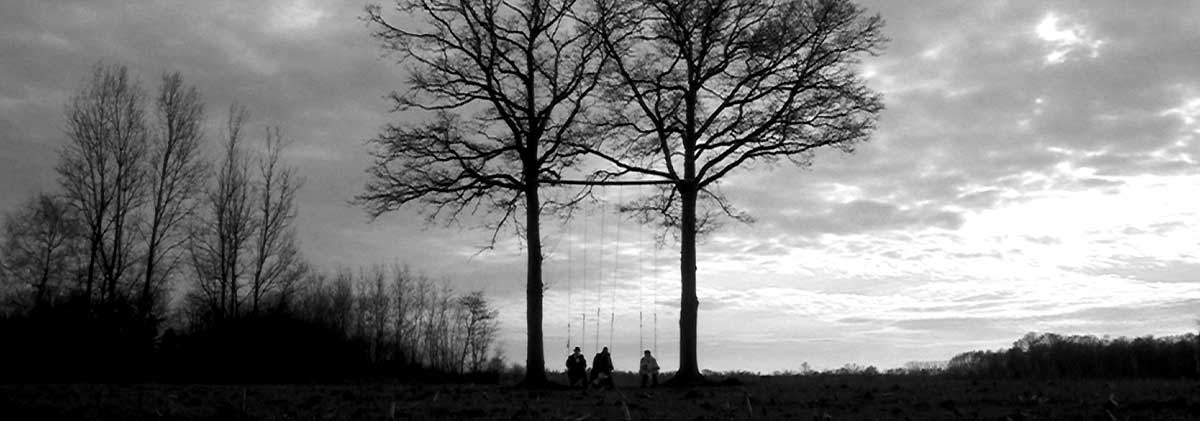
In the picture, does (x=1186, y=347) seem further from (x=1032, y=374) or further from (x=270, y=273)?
(x=270, y=273)

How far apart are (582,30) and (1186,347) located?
70.9 feet

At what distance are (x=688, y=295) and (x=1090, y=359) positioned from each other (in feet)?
49.4

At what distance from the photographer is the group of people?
31.2m

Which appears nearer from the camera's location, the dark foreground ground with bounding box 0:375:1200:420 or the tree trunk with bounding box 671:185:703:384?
the dark foreground ground with bounding box 0:375:1200:420

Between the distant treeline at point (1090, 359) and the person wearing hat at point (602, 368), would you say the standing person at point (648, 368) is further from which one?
the distant treeline at point (1090, 359)

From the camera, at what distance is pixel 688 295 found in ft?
98.6

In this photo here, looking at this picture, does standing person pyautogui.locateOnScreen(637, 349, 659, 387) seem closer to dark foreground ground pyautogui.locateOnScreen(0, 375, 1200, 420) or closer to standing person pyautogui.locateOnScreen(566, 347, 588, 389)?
standing person pyautogui.locateOnScreen(566, 347, 588, 389)

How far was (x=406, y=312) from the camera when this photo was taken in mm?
96000

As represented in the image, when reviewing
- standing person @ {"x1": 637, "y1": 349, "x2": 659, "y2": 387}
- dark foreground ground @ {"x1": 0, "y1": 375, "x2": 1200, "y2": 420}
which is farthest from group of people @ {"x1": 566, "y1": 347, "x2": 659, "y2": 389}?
dark foreground ground @ {"x1": 0, "y1": 375, "x2": 1200, "y2": 420}

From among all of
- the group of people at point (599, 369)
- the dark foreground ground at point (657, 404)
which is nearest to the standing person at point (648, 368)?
the group of people at point (599, 369)

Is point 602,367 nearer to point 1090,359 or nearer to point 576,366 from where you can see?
point 576,366

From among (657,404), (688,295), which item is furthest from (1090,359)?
(657,404)

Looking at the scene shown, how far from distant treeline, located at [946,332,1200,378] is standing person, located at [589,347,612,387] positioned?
1116 centimetres

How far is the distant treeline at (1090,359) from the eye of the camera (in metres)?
31.9
